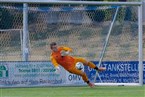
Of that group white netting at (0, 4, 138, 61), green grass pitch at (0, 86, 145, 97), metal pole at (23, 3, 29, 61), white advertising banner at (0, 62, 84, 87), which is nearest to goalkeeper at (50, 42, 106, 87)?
green grass pitch at (0, 86, 145, 97)

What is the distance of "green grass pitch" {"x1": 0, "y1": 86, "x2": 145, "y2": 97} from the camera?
68.4 feet

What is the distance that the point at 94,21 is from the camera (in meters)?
28.5

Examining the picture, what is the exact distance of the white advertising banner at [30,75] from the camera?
24.9m

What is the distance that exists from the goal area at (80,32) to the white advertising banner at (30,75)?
815 millimetres

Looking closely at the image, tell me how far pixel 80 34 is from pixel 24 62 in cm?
812

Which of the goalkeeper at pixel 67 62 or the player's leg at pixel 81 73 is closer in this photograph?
the goalkeeper at pixel 67 62

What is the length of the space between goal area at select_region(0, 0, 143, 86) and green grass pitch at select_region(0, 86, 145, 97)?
1631 mm

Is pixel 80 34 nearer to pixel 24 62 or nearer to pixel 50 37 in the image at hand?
pixel 50 37

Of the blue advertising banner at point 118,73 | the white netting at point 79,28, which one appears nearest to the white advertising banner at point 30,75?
the blue advertising banner at point 118,73

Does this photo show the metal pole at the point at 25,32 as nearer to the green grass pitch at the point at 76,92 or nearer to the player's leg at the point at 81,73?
the green grass pitch at the point at 76,92

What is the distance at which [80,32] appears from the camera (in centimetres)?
3278

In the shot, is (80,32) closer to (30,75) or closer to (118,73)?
(118,73)

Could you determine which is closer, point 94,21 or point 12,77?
point 12,77

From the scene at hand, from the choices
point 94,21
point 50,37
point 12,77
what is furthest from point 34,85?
point 50,37
